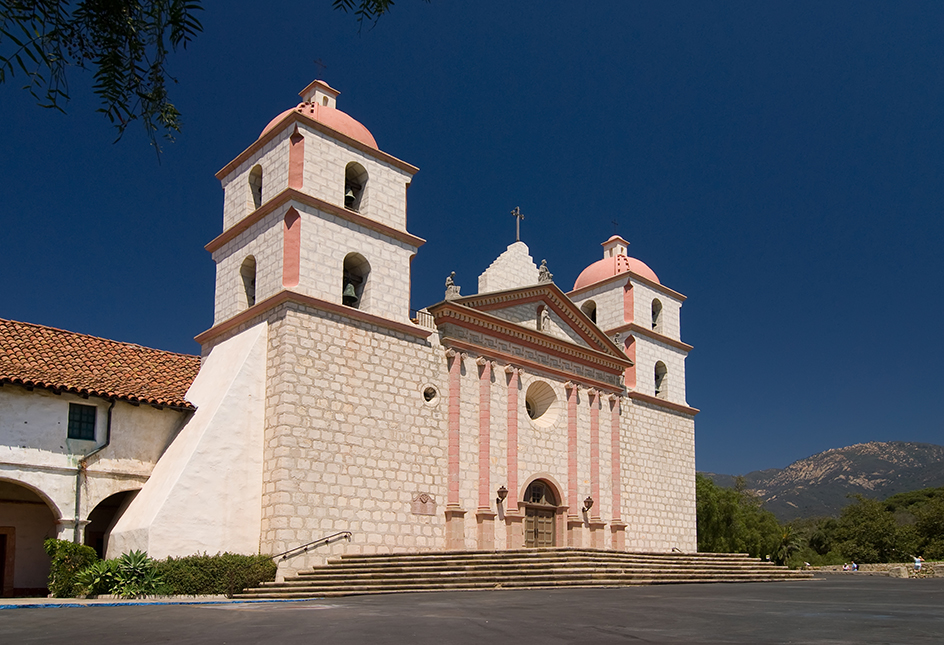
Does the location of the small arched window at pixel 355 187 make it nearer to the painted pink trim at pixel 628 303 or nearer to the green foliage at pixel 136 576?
the green foliage at pixel 136 576

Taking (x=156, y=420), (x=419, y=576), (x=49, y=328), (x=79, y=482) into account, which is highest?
(x=49, y=328)

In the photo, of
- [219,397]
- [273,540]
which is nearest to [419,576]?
[273,540]

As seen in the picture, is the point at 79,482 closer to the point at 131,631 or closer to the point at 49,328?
the point at 49,328

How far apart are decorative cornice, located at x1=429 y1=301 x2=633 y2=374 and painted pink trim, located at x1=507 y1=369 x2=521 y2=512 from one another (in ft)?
4.23

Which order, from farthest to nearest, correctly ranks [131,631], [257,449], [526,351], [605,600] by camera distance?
[526,351]
[257,449]
[605,600]
[131,631]

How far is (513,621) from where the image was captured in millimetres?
10141

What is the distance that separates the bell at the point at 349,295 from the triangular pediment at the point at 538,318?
245 centimetres

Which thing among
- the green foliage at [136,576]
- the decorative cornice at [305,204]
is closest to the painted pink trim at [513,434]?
the decorative cornice at [305,204]

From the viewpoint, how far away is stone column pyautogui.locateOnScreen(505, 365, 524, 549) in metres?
23.5

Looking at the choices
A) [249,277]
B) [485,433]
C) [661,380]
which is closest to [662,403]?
[661,380]

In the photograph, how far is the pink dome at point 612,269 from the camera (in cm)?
3178

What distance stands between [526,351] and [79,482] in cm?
1298

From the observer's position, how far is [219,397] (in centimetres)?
1962

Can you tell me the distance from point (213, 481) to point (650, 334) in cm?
1816
